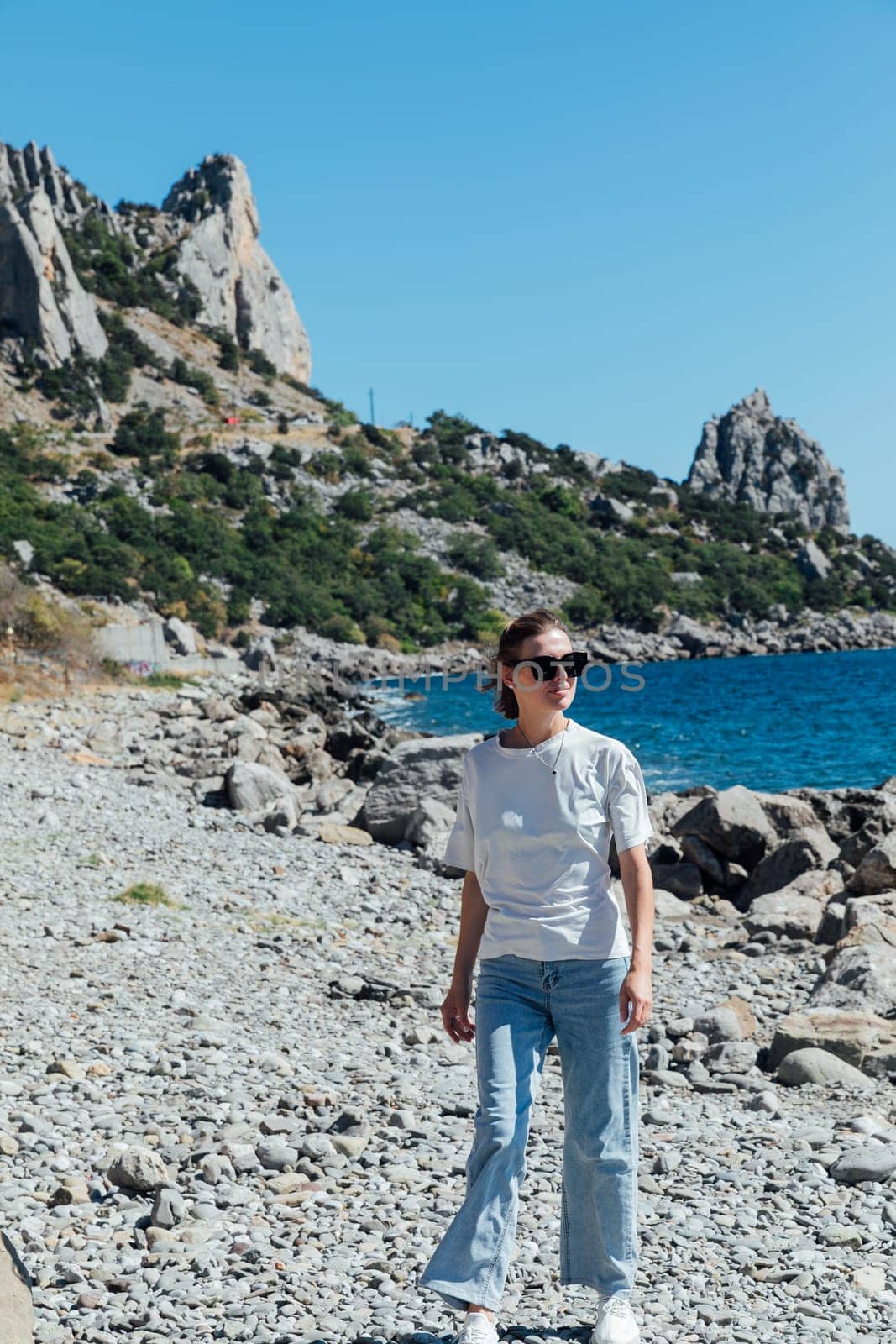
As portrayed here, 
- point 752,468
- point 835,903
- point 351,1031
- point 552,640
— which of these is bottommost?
point 351,1031

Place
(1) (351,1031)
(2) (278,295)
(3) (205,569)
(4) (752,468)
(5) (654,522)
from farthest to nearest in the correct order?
(4) (752,468) < (2) (278,295) < (5) (654,522) < (3) (205,569) < (1) (351,1031)

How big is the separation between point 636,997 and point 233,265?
384ft

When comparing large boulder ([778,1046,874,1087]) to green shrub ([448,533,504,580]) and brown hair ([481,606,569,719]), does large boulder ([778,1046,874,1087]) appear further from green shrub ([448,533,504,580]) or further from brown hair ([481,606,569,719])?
green shrub ([448,533,504,580])

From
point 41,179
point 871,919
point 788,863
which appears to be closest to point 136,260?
point 41,179

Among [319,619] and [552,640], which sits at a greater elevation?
[319,619]

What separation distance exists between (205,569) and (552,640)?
6038 centimetres

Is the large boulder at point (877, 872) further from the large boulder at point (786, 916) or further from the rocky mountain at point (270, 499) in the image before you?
the rocky mountain at point (270, 499)

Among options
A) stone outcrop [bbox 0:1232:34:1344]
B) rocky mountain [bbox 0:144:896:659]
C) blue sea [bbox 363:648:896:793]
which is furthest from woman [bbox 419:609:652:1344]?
rocky mountain [bbox 0:144:896:659]

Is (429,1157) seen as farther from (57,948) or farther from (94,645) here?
(94,645)

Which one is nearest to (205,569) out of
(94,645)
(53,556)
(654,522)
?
(53,556)

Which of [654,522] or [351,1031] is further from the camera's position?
[654,522]

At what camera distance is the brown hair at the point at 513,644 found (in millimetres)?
3527

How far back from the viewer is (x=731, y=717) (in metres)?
39.1

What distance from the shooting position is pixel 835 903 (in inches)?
434
